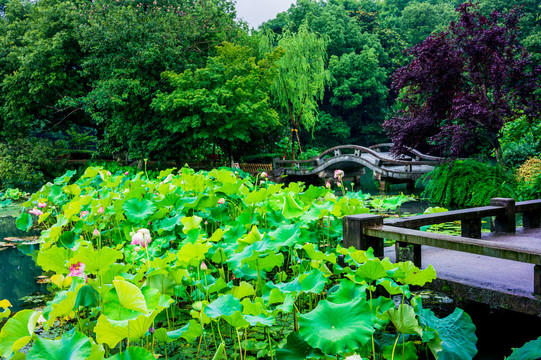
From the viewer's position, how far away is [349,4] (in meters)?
28.7

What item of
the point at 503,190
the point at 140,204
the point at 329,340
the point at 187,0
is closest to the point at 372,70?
the point at 187,0

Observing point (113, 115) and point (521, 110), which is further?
point (113, 115)

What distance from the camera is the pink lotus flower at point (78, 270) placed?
80.5 inches

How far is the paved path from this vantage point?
218 cm

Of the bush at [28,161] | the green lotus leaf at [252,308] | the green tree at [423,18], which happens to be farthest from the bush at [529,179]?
the green tree at [423,18]

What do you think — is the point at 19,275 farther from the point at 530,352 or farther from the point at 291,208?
the point at 530,352

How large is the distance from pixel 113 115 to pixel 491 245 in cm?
1187

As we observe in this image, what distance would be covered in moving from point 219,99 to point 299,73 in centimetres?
531

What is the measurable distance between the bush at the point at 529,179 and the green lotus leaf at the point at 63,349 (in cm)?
694

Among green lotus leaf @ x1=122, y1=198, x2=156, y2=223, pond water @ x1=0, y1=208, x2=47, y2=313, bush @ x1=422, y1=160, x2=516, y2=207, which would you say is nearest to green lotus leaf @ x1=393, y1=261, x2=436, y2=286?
green lotus leaf @ x1=122, y1=198, x2=156, y2=223

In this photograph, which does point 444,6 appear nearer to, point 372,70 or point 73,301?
point 372,70

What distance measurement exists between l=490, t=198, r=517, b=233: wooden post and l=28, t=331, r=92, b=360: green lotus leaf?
342 centimetres

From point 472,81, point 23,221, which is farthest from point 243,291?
point 472,81

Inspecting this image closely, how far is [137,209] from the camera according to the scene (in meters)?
3.40
